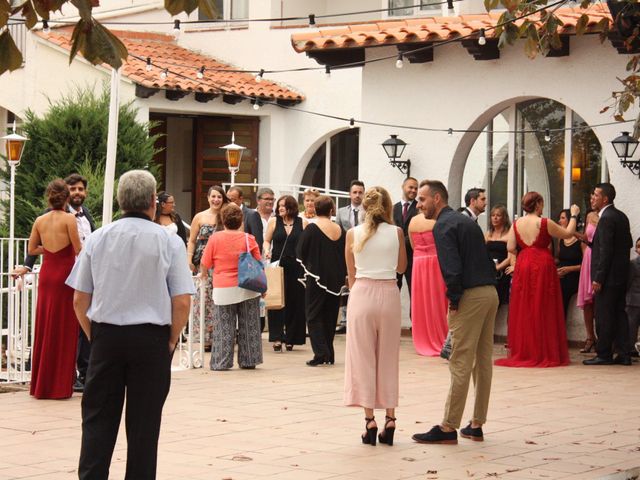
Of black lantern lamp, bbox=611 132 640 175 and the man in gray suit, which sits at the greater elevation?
black lantern lamp, bbox=611 132 640 175

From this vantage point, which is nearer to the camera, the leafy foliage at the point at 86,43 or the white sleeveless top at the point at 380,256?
the leafy foliage at the point at 86,43

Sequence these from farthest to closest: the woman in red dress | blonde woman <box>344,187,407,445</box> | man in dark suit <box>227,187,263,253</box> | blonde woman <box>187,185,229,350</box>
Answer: man in dark suit <box>227,187,263,253</box>
blonde woman <box>187,185,229,350</box>
the woman in red dress
blonde woman <box>344,187,407,445</box>

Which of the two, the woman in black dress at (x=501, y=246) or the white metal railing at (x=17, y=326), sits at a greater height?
the woman in black dress at (x=501, y=246)

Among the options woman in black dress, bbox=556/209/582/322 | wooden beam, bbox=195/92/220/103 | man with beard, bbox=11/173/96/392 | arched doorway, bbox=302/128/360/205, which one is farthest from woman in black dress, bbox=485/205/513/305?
arched doorway, bbox=302/128/360/205

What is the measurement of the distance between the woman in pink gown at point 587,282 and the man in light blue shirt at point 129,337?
28.6ft

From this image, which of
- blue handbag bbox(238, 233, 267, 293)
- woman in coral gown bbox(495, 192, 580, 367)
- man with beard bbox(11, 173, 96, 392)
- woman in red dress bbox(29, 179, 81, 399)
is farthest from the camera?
woman in coral gown bbox(495, 192, 580, 367)

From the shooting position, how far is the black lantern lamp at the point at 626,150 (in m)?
14.7

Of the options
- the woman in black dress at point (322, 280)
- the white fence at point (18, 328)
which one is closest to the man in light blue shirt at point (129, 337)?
the white fence at point (18, 328)

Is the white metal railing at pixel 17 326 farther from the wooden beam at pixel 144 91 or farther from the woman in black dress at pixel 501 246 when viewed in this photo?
the wooden beam at pixel 144 91

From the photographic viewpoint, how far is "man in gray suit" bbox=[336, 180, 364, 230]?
15.8 metres

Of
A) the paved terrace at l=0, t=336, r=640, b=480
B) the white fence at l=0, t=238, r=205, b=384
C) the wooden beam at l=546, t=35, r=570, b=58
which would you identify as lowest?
the paved terrace at l=0, t=336, r=640, b=480

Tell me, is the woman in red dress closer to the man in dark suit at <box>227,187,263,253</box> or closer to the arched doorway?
the man in dark suit at <box>227,187,263,253</box>

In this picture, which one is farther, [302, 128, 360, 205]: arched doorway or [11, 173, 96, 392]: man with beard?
[302, 128, 360, 205]: arched doorway

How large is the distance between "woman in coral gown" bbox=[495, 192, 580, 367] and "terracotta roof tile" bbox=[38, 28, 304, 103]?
362 inches
